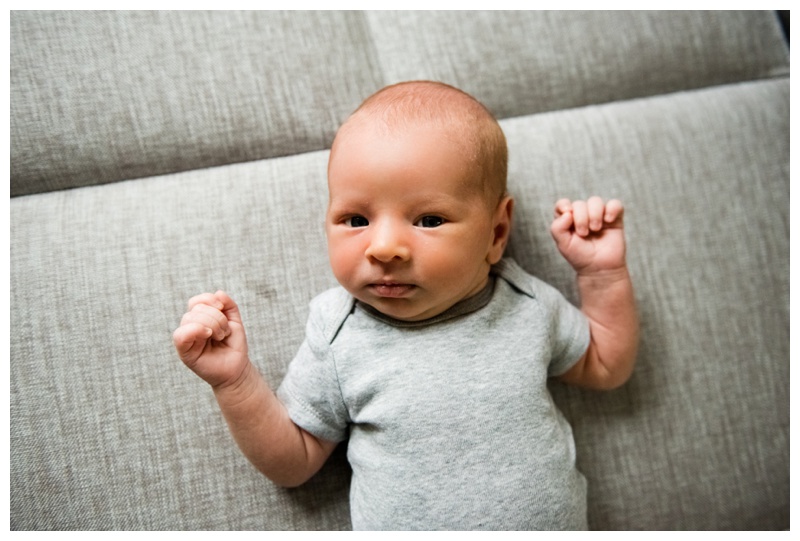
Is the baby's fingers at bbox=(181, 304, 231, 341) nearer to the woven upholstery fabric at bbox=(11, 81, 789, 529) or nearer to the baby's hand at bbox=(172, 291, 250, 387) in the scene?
the baby's hand at bbox=(172, 291, 250, 387)

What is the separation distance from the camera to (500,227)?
2.95 ft

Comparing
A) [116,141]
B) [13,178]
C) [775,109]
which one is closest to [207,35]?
[116,141]

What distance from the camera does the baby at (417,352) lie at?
2.59 ft

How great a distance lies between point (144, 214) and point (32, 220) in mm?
179

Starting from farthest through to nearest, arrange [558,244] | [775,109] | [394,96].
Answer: [775,109]
[558,244]
[394,96]

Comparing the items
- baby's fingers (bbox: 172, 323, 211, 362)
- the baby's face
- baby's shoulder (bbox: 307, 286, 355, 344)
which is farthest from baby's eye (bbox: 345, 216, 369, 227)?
baby's fingers (bbox: 172, 323, 211, 362)

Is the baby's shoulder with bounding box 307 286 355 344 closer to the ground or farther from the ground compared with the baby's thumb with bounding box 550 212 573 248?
closer to the ground

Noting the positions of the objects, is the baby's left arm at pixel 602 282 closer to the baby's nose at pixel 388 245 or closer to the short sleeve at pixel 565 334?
the short sleeve at pixel 565 334

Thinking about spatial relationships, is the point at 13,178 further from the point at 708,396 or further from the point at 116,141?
the point at 708,396

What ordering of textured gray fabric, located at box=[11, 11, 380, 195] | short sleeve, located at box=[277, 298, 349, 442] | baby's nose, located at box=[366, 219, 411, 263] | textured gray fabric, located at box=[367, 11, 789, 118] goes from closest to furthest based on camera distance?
baby's nose, located at box=[366, 219, 411, 263]
short sleeve, located at box=[277, 298, 349, 442]
textured gray fabric, located at box=[11, 11, 380, 195]
textured gray fabric, located at box=[367, 11, 789, 118]

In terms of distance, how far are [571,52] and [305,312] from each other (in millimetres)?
709

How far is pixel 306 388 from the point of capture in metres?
0.87

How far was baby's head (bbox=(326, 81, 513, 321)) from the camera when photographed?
2.55 feet

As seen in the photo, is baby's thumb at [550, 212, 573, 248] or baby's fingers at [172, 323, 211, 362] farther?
baby's thumb at [550, 212, 573, 248]
